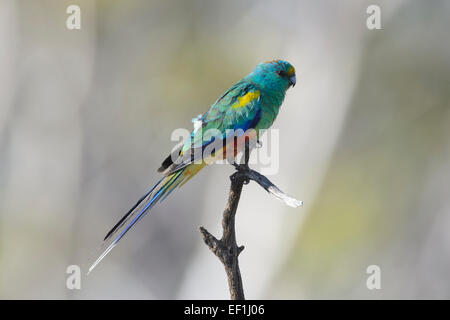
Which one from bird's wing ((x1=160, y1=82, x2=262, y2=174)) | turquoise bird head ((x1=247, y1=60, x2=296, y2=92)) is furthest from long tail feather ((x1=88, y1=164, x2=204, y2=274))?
turquoise bird head ((x1=247, y1=60, x2=296, y2=92))

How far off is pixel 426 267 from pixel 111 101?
27.0ft

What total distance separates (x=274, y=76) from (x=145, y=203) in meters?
2.17

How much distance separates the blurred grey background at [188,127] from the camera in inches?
512

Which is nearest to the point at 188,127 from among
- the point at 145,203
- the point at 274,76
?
the point at 274,76

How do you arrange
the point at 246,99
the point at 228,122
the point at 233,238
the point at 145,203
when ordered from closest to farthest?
the point at 233,238 < the point at 145,203 < the point at 228,122 < the point at 246,99

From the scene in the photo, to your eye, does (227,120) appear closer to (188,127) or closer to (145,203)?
(145,203)

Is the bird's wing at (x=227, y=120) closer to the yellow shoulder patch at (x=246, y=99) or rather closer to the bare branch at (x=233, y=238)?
the yellow shoulder patch at (x=246, y=99)

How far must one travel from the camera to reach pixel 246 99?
6.30 m

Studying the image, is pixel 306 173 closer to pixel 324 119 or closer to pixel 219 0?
pixel 324 119

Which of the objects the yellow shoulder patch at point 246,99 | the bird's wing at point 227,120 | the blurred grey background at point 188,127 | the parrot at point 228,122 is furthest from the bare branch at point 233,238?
the blurred grey background at point 188,127

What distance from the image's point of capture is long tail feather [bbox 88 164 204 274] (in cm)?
502

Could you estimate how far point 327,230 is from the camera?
13.4 metres

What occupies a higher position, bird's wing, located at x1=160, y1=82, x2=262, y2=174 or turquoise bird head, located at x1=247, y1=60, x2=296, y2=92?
turquoise bird head, located at x1=247, y1=60, x2=296, y2=92

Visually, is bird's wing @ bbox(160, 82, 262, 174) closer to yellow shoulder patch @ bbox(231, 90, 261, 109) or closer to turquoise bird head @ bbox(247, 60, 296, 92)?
yellow shoulder patch @ bbox(231, 90, 261, 109)
